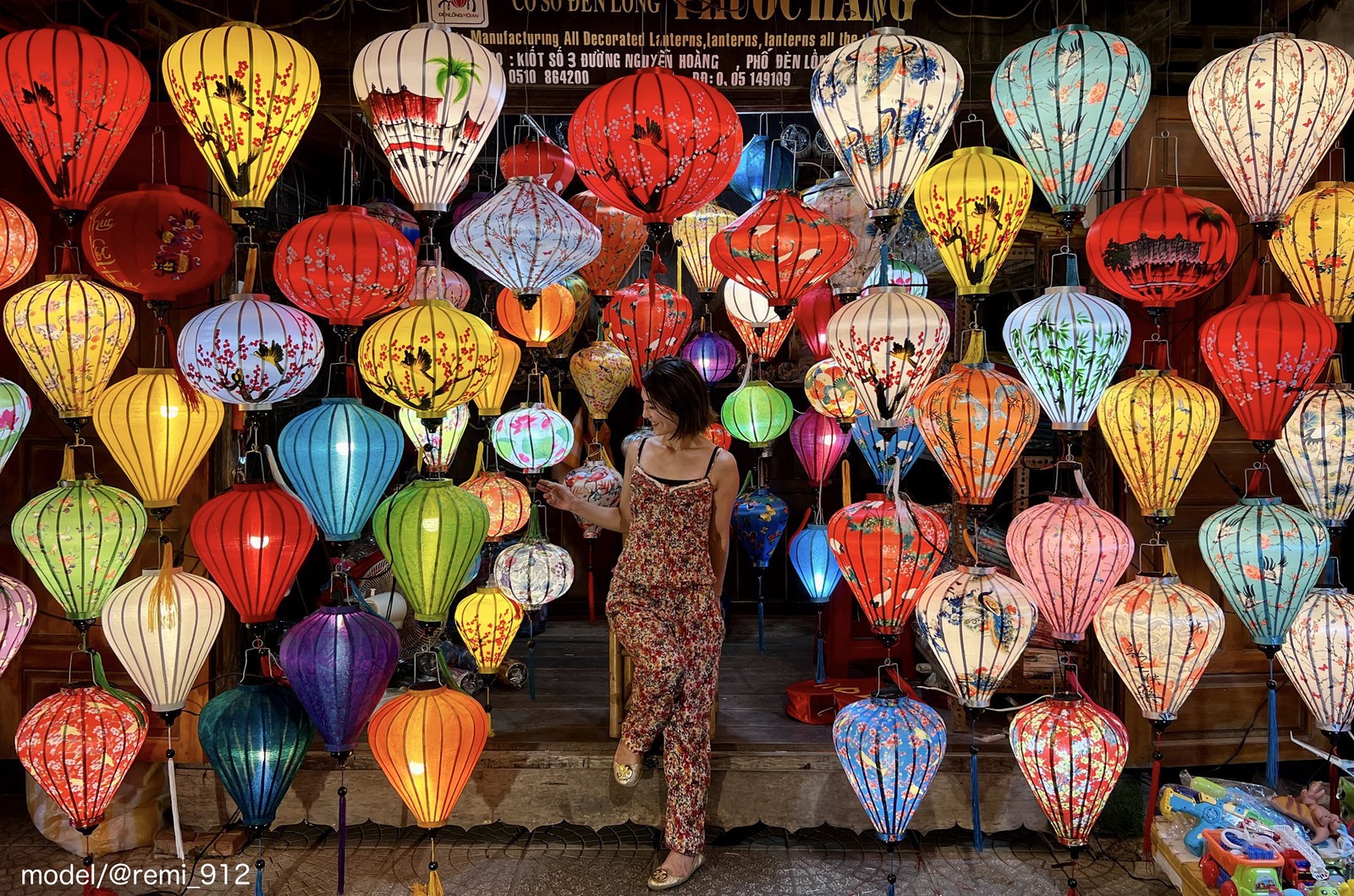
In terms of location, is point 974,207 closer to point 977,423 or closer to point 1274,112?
point 977,423

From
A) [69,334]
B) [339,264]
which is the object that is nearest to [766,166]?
[339,264]

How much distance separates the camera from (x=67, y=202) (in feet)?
7.80

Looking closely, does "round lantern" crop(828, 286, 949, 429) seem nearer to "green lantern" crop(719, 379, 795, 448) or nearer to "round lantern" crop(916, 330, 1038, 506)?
"round lantern" crop(916, 330, 1038, 506)

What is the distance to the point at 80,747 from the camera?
8.44 ft

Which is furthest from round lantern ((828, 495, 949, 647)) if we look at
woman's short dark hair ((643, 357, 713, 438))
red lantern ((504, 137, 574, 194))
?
red lantern ((504, 137, 574, 194))

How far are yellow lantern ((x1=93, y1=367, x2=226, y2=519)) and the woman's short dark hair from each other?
1.34m

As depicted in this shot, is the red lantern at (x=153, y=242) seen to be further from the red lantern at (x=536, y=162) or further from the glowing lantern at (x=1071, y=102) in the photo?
the glowing lantern at (x=1071, y=102)

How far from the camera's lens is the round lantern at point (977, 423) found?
7.98 feet

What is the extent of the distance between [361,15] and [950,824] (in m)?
3.80

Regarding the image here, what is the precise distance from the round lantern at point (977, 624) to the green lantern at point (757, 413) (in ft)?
4.15

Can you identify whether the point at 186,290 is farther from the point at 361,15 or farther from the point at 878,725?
the point at 878,725

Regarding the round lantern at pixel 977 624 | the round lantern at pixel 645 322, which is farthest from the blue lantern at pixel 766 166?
the round lantern at pixel 977 624

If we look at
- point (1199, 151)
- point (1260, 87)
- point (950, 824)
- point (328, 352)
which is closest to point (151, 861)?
point (328, 352)

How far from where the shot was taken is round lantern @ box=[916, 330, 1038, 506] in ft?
7.98
